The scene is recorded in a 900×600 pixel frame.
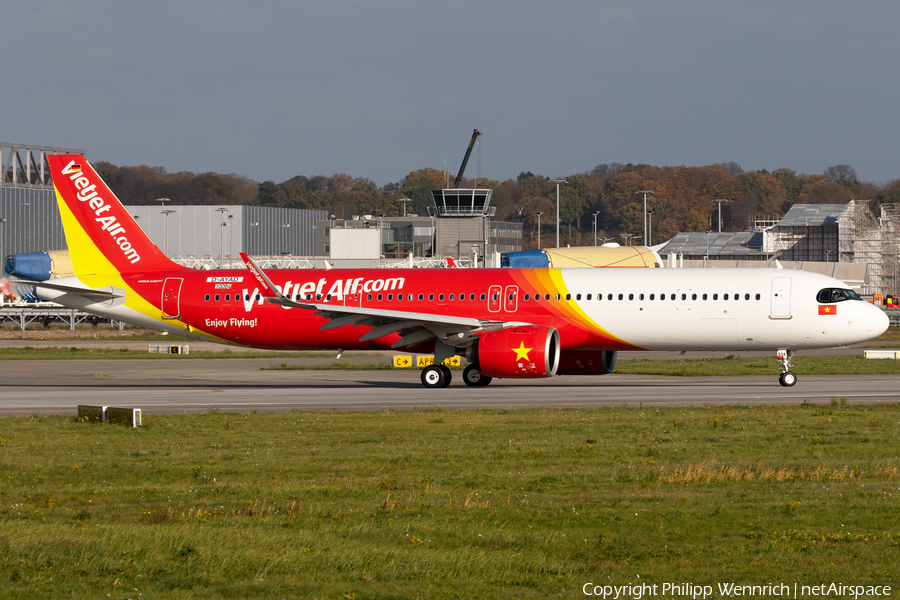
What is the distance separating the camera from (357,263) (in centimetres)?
10400

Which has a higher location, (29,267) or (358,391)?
(29,267)

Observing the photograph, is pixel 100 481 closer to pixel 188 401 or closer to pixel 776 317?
pixel 188 401

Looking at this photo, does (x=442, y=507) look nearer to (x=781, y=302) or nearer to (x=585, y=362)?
(x=585, y=362)

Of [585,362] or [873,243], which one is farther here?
[873,243]

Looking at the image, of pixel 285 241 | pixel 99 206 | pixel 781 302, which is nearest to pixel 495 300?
pixel 781 302

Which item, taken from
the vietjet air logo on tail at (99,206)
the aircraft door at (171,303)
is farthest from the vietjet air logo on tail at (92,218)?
the aircraft door at (171,303)

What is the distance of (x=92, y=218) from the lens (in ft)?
123

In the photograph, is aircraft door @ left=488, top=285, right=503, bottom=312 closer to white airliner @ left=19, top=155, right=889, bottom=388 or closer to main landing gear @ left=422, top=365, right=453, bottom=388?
white airliner @ left=19, top=155, right=889, bottom=388

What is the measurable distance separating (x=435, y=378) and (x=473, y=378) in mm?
1487

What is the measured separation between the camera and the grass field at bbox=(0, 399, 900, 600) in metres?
9.63

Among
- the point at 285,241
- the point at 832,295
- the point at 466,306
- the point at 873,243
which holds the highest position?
the point at 873,243

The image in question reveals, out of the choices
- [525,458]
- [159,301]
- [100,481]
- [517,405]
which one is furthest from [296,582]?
[159,301]

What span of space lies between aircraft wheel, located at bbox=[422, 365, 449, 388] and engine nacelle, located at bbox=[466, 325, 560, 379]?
104 inches

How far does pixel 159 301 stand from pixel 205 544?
27.7m
